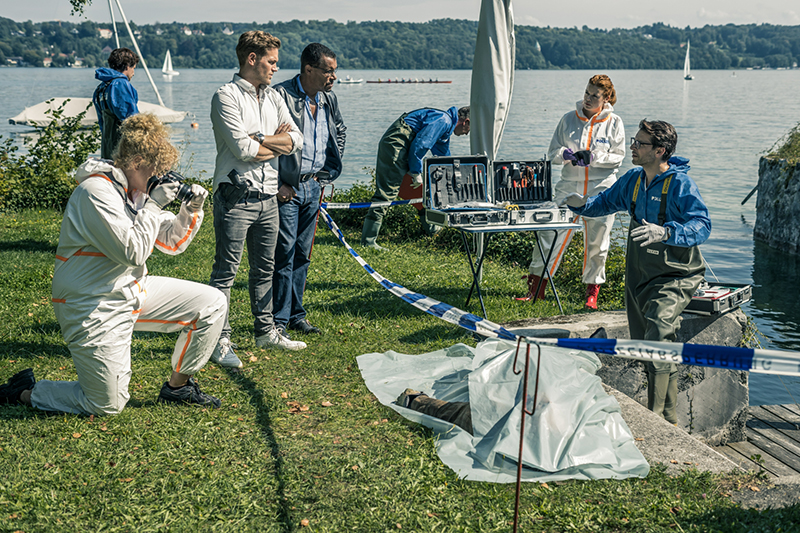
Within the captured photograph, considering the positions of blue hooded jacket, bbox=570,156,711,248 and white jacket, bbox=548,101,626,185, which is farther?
white jacket, bbox=548,101,626,185

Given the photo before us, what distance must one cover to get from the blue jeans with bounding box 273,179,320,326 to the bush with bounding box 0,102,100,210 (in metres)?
7.79

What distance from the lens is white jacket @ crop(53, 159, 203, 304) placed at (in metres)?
3.67

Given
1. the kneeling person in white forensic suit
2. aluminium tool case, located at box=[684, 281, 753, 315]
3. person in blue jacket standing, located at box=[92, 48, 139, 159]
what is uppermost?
person in blue jacket standing, located at box=[92, 48, 139, 159]

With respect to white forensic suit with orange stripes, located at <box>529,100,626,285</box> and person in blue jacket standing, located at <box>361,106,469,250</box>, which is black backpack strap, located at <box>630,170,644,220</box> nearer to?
white forensic suit with orange stripes, located at <box>529,100,626,285</box>

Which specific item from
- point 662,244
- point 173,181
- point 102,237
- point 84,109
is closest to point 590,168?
point 662,244

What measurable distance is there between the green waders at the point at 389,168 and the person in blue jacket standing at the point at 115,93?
142 inches

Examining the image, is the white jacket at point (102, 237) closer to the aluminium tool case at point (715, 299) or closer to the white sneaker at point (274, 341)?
the white sneaker at point (274, 341)

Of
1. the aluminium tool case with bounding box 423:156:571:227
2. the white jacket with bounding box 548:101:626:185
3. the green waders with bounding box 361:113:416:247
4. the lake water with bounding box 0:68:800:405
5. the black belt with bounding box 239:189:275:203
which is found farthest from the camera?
the lake water with bounding box 0:68:800:405

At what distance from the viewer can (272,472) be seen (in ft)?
12.1

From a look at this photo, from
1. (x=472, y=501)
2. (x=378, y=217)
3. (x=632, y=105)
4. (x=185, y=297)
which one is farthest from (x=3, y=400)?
(x=632, y=105)

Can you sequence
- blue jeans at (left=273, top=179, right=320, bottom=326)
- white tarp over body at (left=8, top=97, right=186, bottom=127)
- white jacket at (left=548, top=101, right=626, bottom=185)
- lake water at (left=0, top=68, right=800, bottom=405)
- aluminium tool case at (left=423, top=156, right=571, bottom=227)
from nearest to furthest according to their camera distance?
blue jeans at (left=273, top=179, right=320, bottom=326) < aluminium tool case at (left=423, top=156, right=571, bottom=227) < white jacket at (left=548, top=101, right=626, bottom=185) < lake water at (left=0, top=68, right=800, bottom=405) < white tarp over body at (left=8, top=97, right=186, bottom=127)

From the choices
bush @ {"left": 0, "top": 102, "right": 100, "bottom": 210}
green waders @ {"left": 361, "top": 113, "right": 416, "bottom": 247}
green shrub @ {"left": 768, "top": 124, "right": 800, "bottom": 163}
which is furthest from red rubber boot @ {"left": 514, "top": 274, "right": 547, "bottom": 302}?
green shrub @ {"left": 768, "top": 124, "right": 800, "bottom": 163}

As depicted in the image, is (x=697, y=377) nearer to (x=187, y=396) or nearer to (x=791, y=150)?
(x=187, y=396)

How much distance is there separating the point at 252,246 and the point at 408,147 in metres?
5.21
